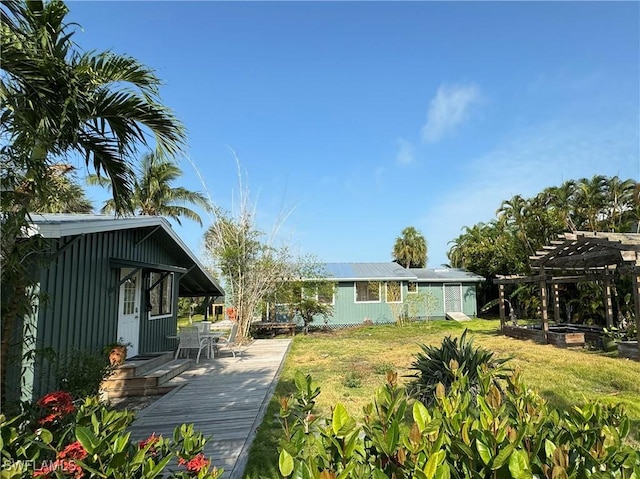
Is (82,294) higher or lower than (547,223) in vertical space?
lower

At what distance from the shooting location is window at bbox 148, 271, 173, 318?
9959 millimetres

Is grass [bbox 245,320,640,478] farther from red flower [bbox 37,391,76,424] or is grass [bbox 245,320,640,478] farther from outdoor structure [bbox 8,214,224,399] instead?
outdoor structure [bbox 8,214,224,399]

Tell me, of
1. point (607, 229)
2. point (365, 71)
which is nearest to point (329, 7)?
point (365, 71)

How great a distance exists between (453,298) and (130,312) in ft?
58.9

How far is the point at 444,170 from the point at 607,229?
7.61 metres

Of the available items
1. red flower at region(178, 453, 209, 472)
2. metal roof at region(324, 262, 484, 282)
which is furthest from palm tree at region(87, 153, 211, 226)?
red flower at region(178, 453, 209, 472)

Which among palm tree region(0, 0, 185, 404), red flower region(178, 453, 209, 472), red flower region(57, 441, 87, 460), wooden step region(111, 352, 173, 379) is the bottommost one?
wooden step region(111, 352, 173, 379)

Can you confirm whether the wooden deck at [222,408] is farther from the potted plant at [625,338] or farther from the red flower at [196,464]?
the potted plant at [625,338]

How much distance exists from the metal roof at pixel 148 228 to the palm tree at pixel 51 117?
0.36 m

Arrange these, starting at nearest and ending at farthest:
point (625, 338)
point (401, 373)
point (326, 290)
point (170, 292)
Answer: point (401, 373) < point (625, 338) < point (170, 292) < point (326, 290)

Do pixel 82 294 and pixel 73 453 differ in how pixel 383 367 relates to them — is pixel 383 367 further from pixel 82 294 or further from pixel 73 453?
pixel 73 453

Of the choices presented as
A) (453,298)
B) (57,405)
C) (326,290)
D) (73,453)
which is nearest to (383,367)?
(57,405)

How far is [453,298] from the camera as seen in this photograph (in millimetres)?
22109

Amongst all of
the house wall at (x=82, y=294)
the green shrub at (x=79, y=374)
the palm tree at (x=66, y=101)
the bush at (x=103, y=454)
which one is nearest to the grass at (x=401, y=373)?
the bush at (x=103, y=454)
